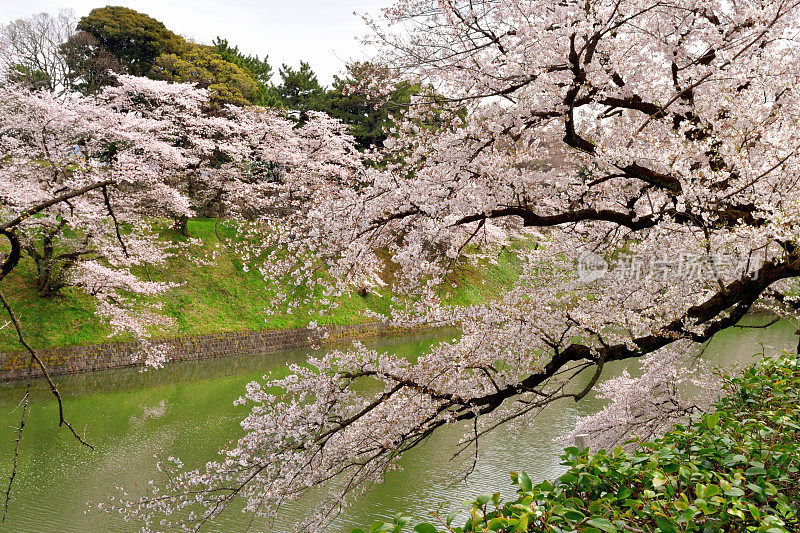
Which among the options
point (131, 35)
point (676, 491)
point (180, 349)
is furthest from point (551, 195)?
point (131, 35)

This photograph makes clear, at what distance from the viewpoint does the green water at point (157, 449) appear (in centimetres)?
648

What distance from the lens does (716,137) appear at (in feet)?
13.1

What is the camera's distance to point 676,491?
1802 millimetres

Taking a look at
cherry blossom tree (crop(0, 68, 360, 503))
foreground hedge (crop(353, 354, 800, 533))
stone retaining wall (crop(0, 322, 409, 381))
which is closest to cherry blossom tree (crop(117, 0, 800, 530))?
foreground hedge (crop(353, 354, 800, 533))

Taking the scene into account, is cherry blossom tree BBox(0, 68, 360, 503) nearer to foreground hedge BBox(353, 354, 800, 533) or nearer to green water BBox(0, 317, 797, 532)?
green water BBox(0, 317, 797, 532)

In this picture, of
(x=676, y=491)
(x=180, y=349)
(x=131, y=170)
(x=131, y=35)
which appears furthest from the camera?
(x=131, y=35)

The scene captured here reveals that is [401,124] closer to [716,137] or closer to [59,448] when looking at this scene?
[716,137]

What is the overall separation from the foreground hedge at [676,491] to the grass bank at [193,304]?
10.6 metres

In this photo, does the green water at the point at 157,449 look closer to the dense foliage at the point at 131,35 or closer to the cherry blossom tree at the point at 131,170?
the cherry blossom tree at the point at 131,170

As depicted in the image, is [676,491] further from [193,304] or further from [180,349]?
[193,304]

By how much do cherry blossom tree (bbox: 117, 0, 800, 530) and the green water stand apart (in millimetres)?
1082

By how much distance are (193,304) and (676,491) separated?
1624 centimetres

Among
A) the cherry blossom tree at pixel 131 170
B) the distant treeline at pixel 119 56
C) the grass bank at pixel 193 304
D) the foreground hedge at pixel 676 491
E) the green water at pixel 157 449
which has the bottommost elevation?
the green water at pixel 157 449

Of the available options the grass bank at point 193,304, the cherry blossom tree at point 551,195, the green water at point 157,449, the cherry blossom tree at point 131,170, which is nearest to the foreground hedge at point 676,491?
the cherry blossom tree at point 551,195
